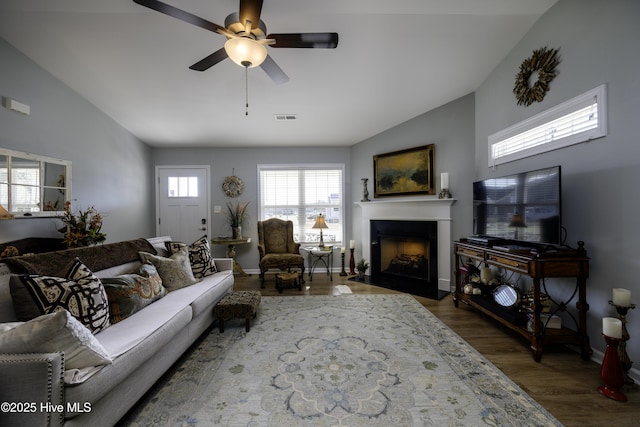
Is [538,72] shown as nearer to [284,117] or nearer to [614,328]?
[614,328]

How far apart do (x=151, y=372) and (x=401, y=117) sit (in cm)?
412

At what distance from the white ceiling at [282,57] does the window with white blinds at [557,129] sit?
881 millimetres

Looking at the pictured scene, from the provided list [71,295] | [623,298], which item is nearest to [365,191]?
[623,298]

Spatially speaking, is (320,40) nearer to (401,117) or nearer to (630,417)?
(401,117)

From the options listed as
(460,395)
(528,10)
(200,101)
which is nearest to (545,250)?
(460,395)

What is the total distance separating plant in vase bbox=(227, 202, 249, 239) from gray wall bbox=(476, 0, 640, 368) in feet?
14.3

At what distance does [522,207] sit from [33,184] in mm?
4777

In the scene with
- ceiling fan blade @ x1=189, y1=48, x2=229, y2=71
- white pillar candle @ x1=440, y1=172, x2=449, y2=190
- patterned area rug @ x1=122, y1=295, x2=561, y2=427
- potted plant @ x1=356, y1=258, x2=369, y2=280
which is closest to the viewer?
patterned area rug @ x1=122, y1=295, x2=561, y2=427

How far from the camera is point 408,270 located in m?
4.17

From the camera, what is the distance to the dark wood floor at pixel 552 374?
1418 mm

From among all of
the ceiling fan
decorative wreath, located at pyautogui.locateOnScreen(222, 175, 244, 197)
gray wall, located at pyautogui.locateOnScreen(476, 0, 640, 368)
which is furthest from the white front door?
gray wall, located at pyautogui.locateOnScreen(476, 0, 640, 368)

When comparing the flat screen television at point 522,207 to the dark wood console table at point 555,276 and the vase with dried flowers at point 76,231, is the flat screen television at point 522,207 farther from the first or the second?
the vase with dried flowers at point 76,231

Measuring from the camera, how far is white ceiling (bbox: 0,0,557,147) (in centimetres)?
207

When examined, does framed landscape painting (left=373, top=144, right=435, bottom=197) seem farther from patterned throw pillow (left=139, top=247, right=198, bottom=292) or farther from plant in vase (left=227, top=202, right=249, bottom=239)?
patterned throw pillow (left=139, top=247, right=198, bottom=292)
